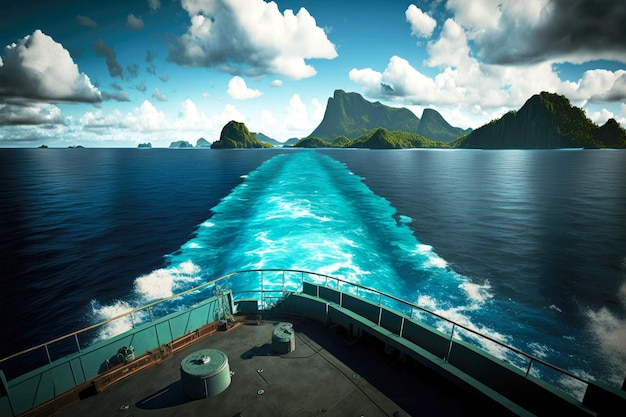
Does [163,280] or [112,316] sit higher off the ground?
[163,280]

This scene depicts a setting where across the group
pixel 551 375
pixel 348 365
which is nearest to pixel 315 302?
pixel 348 365

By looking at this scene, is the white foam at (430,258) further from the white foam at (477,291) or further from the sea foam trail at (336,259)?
the white foam at (477,291)

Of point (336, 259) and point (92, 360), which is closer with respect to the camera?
point (92, 360)

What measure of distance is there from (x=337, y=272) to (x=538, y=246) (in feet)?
87.9

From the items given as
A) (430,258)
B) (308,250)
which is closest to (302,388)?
(308,250)

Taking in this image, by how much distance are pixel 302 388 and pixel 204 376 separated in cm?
364

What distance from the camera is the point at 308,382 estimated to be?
10984 mm

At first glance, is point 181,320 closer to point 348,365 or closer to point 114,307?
point 348,365

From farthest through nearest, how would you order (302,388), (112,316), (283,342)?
(112,316) < (283,342) < (302,388)

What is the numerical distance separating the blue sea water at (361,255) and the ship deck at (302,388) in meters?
11.9

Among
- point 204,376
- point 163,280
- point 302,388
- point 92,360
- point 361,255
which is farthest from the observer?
point 361,255

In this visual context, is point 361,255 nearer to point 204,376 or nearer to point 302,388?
point 302,388

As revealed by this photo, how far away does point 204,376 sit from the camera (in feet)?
32.8

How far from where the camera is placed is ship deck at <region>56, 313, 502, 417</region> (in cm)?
984
